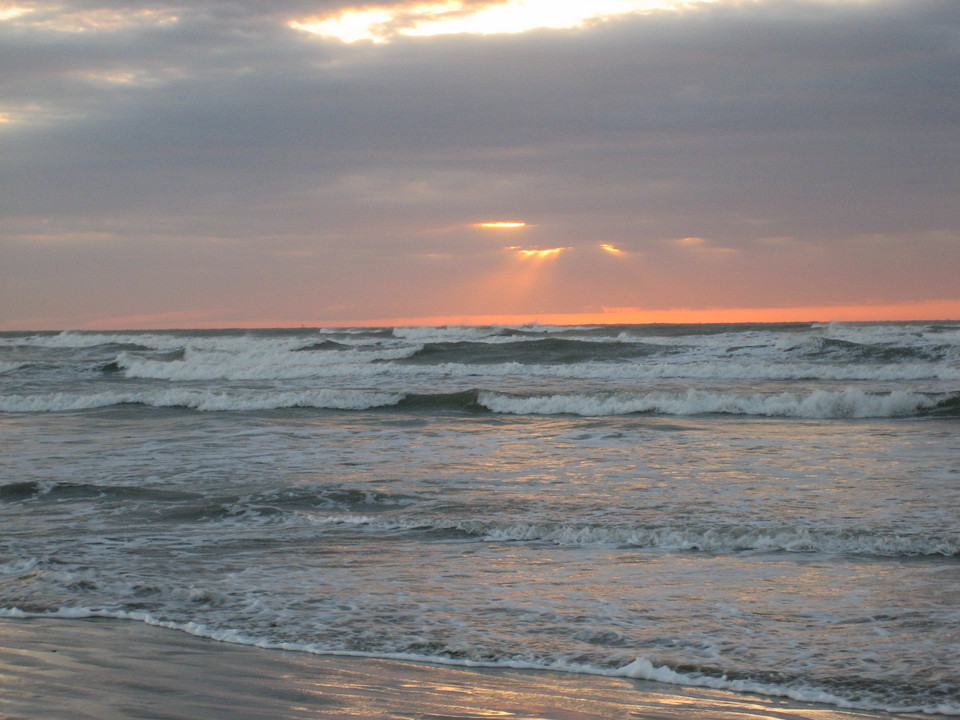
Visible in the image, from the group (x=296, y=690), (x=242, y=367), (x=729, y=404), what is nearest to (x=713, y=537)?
(x=296, y=690)

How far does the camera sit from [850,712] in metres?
4.15

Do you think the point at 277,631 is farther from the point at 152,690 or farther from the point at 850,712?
the point at 850,712

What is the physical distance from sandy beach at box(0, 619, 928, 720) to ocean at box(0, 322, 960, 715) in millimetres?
199

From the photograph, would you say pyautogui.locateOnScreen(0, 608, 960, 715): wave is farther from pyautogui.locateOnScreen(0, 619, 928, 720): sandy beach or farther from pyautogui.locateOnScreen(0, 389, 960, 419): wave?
pyautogui.locateOnScreen(0, 389, 960, 419): wave

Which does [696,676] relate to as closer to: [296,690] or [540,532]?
[296,690]

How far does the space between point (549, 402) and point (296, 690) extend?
14.5 meters

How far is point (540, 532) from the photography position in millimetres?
7797

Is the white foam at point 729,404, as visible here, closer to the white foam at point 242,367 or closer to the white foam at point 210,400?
the white foam at point 210,400

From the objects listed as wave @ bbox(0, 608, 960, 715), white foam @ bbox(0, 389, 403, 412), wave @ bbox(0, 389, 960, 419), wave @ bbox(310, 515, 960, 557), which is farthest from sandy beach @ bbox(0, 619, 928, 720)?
white foam @ bbox(0, 389, 403, 412)

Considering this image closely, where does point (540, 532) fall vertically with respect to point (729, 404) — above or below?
below

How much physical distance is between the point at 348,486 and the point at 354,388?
12879mm

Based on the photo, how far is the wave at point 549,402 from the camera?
56.0 feet

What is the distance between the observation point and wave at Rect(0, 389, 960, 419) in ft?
56.0

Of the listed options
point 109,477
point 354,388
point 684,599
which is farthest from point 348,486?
point 354,388
